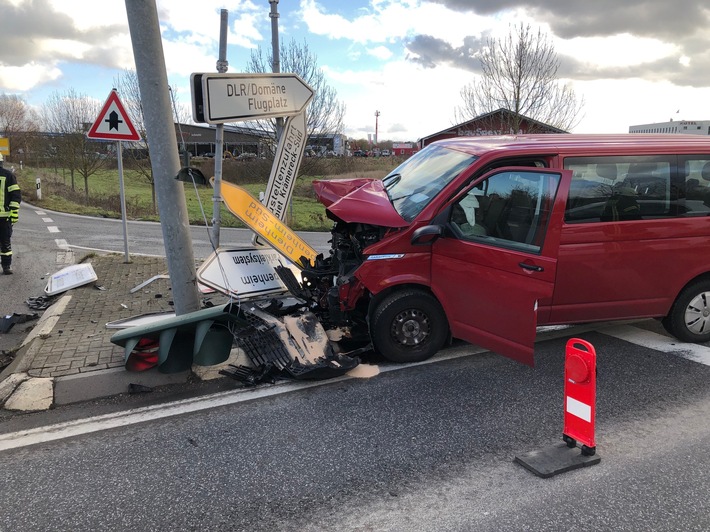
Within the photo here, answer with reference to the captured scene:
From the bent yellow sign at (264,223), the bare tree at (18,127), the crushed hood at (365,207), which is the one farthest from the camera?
the bare tree at (18,127)

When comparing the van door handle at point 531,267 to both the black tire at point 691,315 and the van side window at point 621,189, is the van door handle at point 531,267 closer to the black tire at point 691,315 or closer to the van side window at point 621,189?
the van side window at point 621,189

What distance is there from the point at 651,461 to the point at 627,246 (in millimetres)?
2149

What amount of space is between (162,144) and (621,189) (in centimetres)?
440

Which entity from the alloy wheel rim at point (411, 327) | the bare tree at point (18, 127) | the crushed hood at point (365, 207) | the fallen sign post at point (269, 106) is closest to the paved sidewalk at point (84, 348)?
the fallen sign post at point (269, 106)

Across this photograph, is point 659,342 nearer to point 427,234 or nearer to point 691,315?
point 691,315

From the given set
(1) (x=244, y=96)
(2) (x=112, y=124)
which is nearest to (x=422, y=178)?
(1) (x=244, y=96)

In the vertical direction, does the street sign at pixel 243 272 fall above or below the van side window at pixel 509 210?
below

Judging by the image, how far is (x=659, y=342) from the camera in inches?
207

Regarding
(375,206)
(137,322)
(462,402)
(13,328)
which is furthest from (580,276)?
(13,328)

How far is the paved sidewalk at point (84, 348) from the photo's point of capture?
416 centimetres

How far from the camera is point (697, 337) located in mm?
5180

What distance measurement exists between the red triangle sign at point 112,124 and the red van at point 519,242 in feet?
15.4

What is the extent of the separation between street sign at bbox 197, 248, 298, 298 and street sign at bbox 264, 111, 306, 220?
0.73 metres

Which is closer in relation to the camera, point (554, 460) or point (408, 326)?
point (554, 460)
